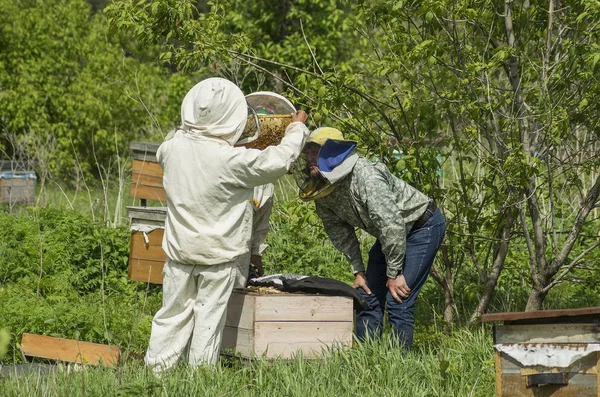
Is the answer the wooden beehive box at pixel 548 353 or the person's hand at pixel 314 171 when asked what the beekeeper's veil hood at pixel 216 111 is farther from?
the wooden beehive box at pixel 548 353

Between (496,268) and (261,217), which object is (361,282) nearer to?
(261,217)

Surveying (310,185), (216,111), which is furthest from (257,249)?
(216,111)

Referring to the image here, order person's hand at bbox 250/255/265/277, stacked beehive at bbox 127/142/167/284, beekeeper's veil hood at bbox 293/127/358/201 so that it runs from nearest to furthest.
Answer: beekeeper's veil hood at bbox 293/127/358/201, person's hand at bbox 250/255/265/277, stacked beehive at bbox 127/142/167/284

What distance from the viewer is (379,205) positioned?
215 inches

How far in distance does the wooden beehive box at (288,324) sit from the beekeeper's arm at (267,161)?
0.72 metres

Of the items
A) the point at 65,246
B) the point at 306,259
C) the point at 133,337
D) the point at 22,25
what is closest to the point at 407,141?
the point at 133,337

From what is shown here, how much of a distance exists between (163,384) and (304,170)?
5.15 feet

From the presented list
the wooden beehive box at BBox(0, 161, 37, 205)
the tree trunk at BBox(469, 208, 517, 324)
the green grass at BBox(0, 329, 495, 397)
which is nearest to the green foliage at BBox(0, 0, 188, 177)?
the wooden beehive box at BBox(0, 161, 37, 205)

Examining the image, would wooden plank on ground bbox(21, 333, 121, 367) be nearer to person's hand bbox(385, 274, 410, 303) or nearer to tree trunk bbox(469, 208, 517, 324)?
person's hand bbox(385, 274, 410, 303)

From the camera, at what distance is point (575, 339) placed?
4.57 metres

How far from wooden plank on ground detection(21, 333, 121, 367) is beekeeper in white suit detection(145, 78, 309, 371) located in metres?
0.72

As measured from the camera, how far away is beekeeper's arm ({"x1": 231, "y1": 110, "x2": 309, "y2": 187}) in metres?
5.27

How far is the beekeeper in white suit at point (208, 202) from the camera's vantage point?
533cm

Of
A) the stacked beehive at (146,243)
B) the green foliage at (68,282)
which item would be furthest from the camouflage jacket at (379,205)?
the stacked beehive at (146,243)
